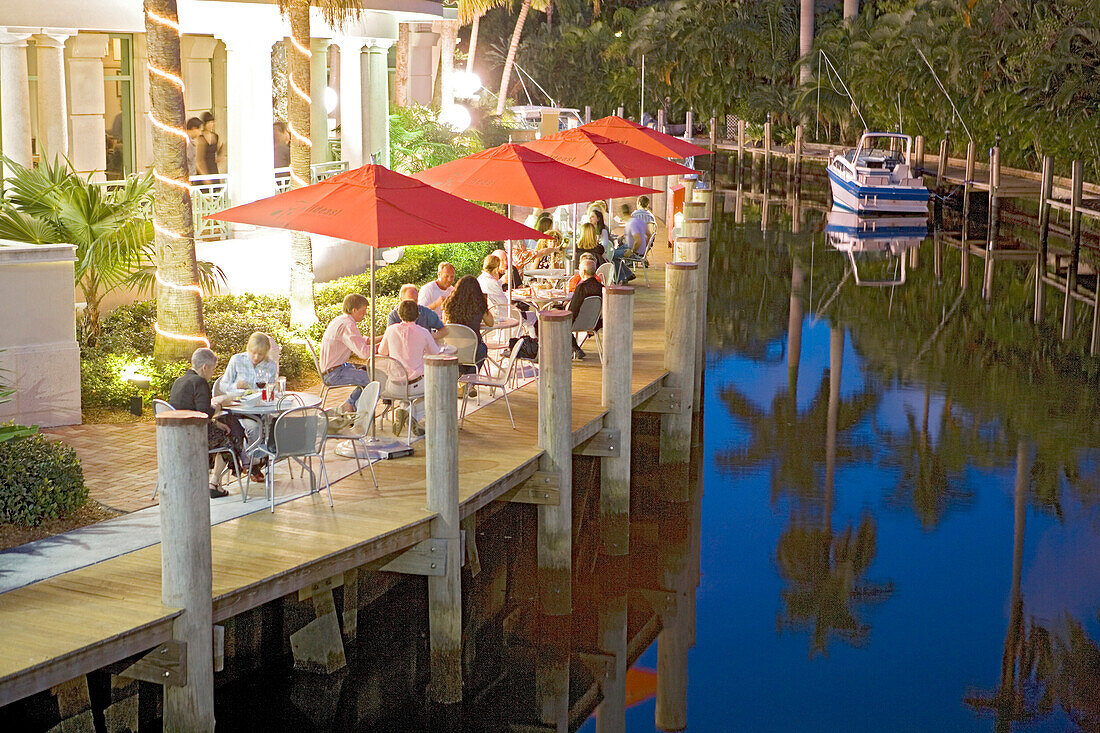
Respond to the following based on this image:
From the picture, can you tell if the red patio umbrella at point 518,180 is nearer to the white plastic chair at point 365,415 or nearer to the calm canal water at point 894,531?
the calm canal water at point 894,531

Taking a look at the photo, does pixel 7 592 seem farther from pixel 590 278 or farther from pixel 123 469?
pixel 590 278

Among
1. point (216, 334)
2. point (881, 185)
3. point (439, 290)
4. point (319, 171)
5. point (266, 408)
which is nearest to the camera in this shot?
point (266, 408)

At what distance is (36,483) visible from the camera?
356 inches

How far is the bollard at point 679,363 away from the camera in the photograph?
13.9m

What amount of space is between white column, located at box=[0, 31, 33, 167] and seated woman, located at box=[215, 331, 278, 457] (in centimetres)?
752

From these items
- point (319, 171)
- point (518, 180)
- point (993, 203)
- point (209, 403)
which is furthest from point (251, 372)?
point (993, 203)

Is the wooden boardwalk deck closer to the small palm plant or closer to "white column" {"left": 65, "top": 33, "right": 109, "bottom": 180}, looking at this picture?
the small palm plant

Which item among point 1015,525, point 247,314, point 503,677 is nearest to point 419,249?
point 247,314

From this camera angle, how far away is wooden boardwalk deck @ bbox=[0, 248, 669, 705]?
22.6 ft

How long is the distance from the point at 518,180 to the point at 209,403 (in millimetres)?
5943

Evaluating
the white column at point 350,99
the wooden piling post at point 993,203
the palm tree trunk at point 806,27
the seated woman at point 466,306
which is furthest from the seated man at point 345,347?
the palm tree trunk at point 806,27

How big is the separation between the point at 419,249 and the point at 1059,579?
39.0 feet

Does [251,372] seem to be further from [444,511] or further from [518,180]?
[518,180]

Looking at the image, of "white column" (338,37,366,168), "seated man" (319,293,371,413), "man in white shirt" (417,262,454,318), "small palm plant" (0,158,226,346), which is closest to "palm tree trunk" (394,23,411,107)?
"white column" (338,37,366,168)
